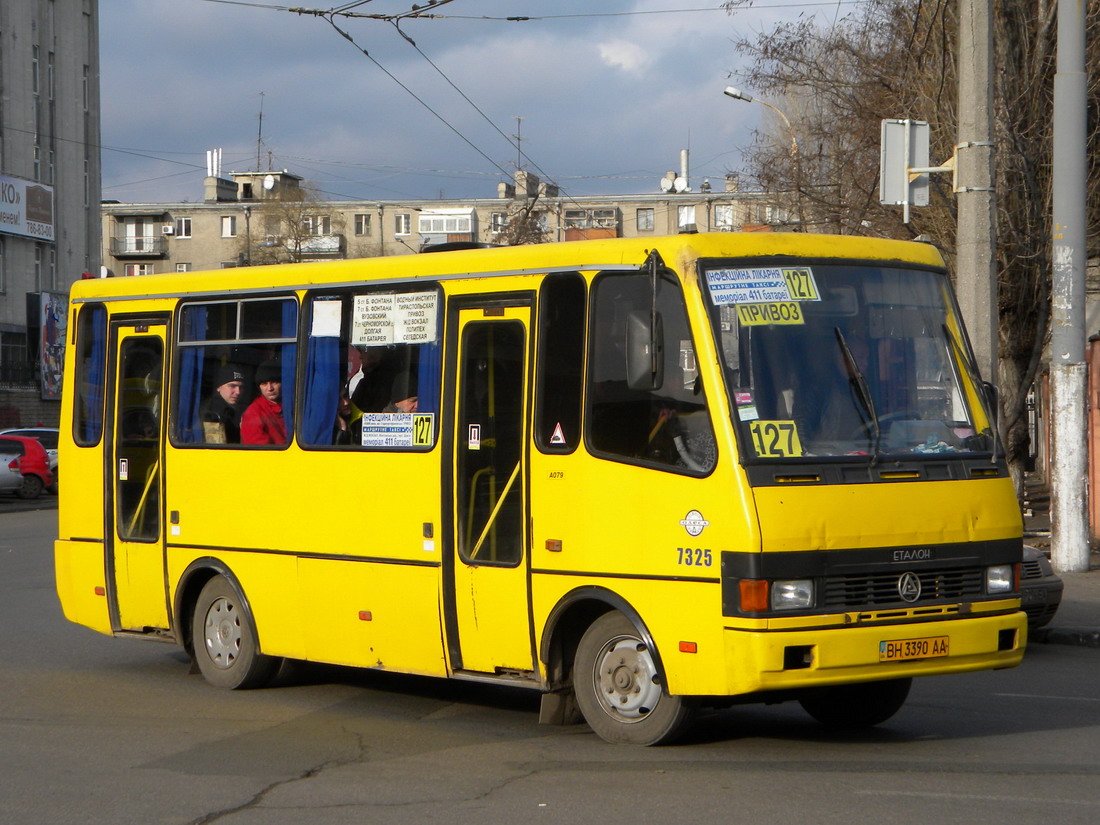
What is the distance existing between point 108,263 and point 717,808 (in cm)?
10236

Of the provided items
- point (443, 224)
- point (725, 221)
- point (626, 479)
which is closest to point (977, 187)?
point (626, 479)

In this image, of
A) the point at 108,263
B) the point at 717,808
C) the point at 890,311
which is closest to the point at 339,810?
the point at 717,808

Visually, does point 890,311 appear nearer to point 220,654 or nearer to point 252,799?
point 252,799

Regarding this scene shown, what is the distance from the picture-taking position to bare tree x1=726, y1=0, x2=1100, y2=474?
824 inches

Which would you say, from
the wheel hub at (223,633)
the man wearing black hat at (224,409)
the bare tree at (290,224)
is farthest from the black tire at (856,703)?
the bare tree at (290,224)

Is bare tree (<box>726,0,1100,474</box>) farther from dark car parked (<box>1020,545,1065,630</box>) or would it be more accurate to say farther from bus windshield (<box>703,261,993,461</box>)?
bus windshield (<box>703,261,993,461</box>)

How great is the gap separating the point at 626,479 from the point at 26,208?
52.7m

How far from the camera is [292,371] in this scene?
10359 millimetres

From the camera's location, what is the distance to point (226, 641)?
1084 centimetres

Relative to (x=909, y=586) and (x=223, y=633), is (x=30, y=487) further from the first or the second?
(x=909, y=586)

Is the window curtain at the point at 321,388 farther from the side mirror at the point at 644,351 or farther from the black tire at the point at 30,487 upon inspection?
the black tire at the point at 30,487

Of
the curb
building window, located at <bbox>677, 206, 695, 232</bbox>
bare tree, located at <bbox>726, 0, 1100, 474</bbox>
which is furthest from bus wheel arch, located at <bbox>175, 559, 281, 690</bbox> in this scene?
building window, located at <bbox>677, 206, 695, 232</bbox>

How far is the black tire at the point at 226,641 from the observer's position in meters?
10.6

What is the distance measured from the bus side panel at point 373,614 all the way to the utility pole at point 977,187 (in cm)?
715
